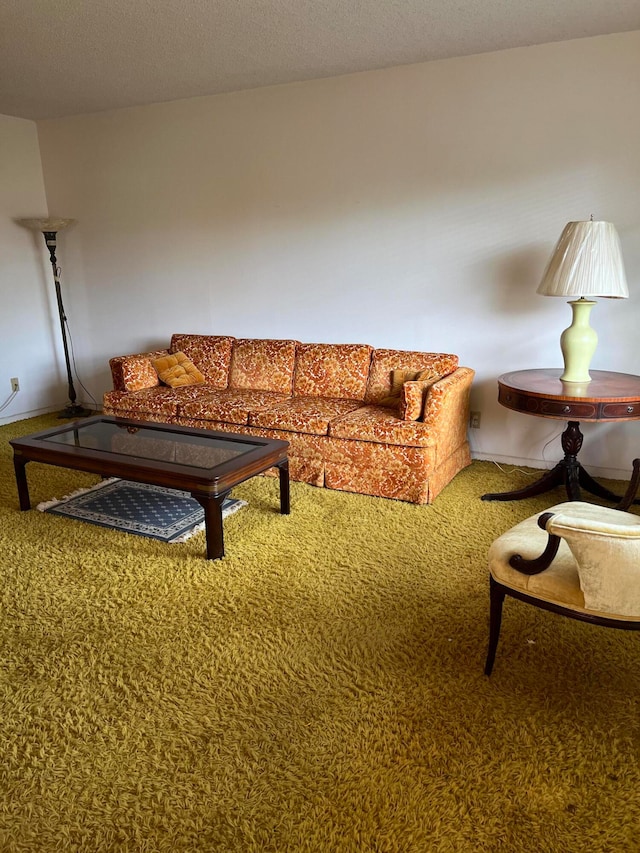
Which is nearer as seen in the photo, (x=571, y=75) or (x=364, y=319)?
(x=571, y=75)

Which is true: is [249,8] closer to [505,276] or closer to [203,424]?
[505,276]

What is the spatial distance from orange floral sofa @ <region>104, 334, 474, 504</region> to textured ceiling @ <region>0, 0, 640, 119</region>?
1.80 m

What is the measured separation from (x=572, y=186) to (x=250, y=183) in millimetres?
2292

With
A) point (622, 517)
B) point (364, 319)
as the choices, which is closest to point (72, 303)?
point (364, 319)

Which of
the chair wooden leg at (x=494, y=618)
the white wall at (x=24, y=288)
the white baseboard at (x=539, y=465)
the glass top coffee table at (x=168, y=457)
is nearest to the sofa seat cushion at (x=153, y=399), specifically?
the glass top coffee table at (x=168, y=457)

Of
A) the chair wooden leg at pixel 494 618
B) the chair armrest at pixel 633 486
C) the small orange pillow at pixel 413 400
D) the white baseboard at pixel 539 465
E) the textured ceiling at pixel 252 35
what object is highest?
the textured ceiling at pixel 252 35

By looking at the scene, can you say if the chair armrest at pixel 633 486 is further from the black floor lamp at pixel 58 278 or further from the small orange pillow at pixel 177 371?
the black floor lamp at pixel 58 278

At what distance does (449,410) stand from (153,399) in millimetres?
2066

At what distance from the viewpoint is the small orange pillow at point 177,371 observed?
4.45m

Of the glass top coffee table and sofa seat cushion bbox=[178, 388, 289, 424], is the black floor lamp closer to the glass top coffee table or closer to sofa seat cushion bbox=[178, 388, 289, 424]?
sofa seat cushion bbox=[178, 388, 289, 424]

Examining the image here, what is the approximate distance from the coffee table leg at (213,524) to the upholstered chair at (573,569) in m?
1.25

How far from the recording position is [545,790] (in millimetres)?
1514

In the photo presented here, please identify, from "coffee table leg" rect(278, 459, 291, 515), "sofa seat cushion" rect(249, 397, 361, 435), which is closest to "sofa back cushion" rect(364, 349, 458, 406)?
"sofa seat cushion" rect(249, 397, 361, 435)

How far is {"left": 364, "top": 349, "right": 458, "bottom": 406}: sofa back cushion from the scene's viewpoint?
376cm
